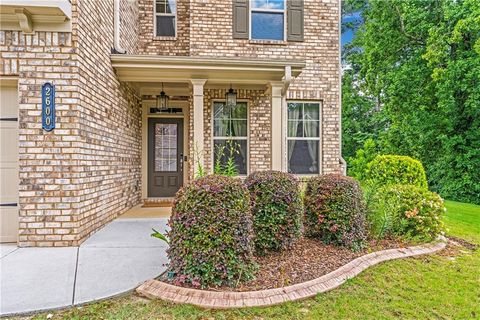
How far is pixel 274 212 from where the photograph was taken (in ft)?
11.1

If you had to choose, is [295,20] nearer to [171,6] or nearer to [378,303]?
[171,6]

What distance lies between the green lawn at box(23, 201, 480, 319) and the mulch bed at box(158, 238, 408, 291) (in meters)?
0.29

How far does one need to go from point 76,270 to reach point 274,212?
2.15 meters

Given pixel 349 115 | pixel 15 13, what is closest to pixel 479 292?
pixel 15 13

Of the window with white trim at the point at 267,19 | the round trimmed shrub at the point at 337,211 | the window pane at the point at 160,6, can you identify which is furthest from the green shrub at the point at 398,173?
the window pane at the point at 160,6

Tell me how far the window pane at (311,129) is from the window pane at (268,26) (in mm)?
2153

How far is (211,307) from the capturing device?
2.41 meters

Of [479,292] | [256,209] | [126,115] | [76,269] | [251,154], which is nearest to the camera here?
[479,292]

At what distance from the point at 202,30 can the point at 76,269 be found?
18.8 feet

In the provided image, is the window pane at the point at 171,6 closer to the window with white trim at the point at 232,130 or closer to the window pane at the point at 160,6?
the window pane at the point at 160,6

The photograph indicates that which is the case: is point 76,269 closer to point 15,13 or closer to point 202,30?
point 15,13

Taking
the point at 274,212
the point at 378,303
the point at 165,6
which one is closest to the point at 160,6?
the point at 165,6

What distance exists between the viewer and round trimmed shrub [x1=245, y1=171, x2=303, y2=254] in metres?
3.37

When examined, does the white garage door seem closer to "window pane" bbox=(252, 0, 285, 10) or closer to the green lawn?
the green lawn
